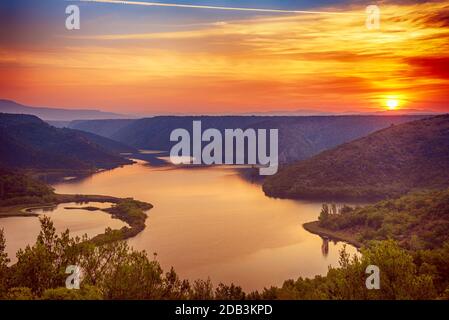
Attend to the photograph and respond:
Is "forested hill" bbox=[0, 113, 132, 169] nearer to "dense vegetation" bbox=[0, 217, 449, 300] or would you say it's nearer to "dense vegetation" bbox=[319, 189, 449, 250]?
"dense vegetation" bbox=[319, 189, 449, 250]

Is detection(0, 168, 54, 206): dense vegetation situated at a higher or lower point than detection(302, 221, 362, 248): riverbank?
higher

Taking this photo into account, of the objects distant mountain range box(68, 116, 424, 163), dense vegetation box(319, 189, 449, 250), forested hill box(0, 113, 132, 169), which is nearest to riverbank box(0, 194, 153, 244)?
dense vegetation box(319, 189, 449, 250)

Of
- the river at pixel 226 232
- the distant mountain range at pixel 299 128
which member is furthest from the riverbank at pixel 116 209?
the distant mountain range at pixel 299 128

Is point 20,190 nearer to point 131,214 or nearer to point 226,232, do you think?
point 131,214

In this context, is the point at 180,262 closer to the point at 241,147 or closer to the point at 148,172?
the point at 148,172

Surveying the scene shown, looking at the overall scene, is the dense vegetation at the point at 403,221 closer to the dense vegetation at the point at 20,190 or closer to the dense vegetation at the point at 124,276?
the dense vegetation at the point at 124,276

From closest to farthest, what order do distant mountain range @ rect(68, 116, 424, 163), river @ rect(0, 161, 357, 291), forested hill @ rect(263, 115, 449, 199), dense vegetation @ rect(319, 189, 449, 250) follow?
river @ rect(0, 161, 357, 291) < dense vegetation @ rect(319, 189, 449, 250) < forested hill @ rect(263, 115, 449, 199) < distant mountain range @ rect(68, 116, 424, 163)

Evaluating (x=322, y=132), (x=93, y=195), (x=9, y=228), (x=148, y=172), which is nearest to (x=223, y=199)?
(x=93, y=195)
